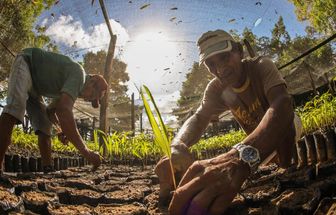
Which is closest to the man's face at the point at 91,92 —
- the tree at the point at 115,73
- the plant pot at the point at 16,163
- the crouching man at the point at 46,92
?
the crouching man at the point at 46,92

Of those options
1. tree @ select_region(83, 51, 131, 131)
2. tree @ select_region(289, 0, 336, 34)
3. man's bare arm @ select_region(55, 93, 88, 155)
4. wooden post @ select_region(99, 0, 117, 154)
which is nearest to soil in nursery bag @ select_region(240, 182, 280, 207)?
man's bare arm @ select_region(55, 93, 88, 155)

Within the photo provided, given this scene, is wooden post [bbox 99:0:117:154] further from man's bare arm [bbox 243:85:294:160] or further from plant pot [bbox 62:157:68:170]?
man's bare arm [bbox 243:85:294:160]

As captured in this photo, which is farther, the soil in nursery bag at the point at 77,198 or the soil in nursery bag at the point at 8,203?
the soil in nursery bag at the point at 77,198

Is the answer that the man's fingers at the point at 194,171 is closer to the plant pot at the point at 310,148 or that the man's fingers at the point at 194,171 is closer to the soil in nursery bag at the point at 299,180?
the soil in nursery bag at the point at 299,180

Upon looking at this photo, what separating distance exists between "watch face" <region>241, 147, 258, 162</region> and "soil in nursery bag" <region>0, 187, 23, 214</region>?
99 cm

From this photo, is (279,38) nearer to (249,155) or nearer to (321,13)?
(321,13)

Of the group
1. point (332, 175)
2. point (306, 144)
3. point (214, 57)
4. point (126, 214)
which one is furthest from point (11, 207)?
point (306, 144)

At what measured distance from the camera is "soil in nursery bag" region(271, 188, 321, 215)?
1049mm

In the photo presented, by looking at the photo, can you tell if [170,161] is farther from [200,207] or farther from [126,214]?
[200,207]

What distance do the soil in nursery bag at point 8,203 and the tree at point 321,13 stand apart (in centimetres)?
1136

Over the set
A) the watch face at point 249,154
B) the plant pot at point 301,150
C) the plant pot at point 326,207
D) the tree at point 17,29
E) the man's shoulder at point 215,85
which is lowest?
the plant pot at point 326,207

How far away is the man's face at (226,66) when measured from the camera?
1.78 m

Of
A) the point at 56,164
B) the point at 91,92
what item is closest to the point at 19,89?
the point at 91,92

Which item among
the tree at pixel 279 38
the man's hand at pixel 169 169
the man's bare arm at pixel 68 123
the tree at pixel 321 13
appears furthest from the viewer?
the tree at pixel 279 38
